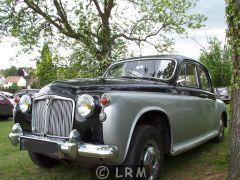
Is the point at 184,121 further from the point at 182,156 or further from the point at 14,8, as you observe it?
the point at 14,8

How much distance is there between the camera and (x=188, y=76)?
6.42 metres

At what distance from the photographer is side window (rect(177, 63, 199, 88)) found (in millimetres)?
6105

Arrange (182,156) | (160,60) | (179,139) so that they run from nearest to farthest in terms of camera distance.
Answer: (179,139), (160,60), (182,156)

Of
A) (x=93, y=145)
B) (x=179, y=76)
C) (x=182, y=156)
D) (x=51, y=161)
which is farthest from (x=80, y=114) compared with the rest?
(x=182, y=156)

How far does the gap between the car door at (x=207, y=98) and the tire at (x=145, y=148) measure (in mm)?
1898

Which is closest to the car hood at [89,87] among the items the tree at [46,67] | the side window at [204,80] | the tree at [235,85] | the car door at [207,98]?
the tree at [235,85]

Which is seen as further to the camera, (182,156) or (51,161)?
(182,156)

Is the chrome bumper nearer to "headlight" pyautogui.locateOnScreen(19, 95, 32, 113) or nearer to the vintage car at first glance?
the vintage car

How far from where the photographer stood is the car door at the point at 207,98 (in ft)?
22.1

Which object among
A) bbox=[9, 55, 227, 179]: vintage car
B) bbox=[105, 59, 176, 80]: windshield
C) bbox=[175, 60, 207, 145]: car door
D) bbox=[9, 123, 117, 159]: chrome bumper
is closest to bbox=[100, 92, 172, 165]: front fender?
bbox=[9, 55, 227, 179]: vintage car

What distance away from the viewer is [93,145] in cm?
418

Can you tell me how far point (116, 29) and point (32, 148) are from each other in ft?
45.7

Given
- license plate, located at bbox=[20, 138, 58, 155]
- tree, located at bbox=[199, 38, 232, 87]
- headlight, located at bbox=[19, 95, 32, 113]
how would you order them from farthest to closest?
1. tree, located at bbox=[199, 38, 232, 87]
2. headlight, located at bbox=[19, 95, 32, 113]
3. license plate, located at bbox=[20, 138, 58, 155]

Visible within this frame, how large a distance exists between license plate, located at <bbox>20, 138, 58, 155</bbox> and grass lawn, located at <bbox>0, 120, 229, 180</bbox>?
89 cm
